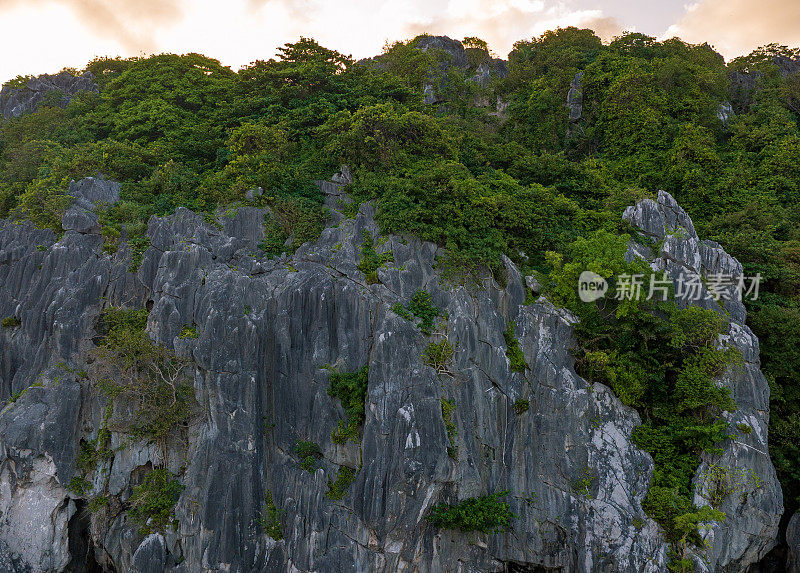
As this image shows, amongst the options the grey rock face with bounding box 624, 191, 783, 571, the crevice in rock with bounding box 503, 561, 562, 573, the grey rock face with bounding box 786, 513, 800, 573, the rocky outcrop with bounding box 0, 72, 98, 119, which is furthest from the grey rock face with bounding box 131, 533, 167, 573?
the rocky outcrop with bounding box 0, 72, 98, 119

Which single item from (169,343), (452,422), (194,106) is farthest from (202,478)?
(194,106)

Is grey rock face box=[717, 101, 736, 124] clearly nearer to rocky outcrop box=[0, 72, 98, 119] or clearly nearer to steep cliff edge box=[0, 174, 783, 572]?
steep cliff edge box=[0, 174, 783, 572]

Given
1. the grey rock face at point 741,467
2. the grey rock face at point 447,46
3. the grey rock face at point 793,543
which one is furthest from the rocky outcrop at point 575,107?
the grey rock face at point 793,543

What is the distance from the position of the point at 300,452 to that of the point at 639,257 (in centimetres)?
1416

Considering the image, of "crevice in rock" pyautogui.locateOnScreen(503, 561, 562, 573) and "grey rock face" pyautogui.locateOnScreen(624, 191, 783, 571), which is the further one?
"crevice in rock" pyautogui.locateOnScreen(503, 561, 562, 573)

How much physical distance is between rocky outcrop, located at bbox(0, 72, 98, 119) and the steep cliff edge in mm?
19135

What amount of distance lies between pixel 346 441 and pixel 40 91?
31636 millimetres

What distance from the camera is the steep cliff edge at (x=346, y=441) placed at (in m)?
14.3

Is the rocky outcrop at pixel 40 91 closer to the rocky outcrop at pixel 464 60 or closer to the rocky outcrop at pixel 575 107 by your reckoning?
the rocky outcrop at pixel 464 60

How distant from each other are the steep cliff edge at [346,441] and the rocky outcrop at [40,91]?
1913 cm

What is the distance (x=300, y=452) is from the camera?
49.8ft

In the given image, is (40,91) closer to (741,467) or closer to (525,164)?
(525,164)

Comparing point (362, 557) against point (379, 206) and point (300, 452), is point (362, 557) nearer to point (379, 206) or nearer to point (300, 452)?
point (300, 452)

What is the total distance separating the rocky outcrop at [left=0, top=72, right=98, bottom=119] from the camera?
96.5 feet
